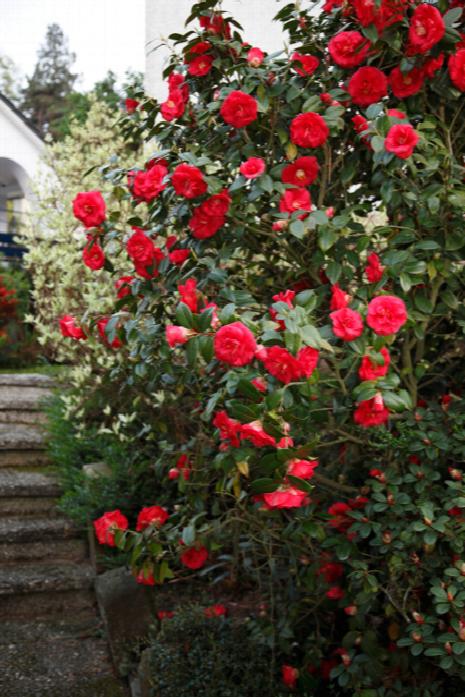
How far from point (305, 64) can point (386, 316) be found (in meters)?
0.93

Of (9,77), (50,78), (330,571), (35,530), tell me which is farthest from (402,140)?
(50,78)

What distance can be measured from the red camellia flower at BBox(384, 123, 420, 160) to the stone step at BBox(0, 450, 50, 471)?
368 cm

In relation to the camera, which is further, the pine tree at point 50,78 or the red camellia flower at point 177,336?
the pine tree at point 50,78

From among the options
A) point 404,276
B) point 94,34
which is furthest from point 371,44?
point 94,34

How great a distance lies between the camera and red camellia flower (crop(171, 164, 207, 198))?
2.00 meters

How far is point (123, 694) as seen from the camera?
3092mm

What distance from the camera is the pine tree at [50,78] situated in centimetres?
3094

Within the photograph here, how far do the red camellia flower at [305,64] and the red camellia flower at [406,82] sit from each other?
239 millimetres

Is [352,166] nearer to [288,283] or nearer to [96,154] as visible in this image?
[288,283]

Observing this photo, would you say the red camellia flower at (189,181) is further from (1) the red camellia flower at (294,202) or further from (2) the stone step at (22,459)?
(2) the stone step at (22,459)

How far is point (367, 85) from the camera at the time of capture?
82.5 inches

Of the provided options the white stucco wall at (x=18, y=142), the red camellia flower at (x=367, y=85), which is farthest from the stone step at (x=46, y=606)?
the white stucco wall at (x=18, y=142)

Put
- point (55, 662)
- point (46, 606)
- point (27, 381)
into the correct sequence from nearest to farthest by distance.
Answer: point (55, 662) → point (46, 606) → point (27, 381)

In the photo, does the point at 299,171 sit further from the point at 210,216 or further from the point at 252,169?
the point at 210,216
